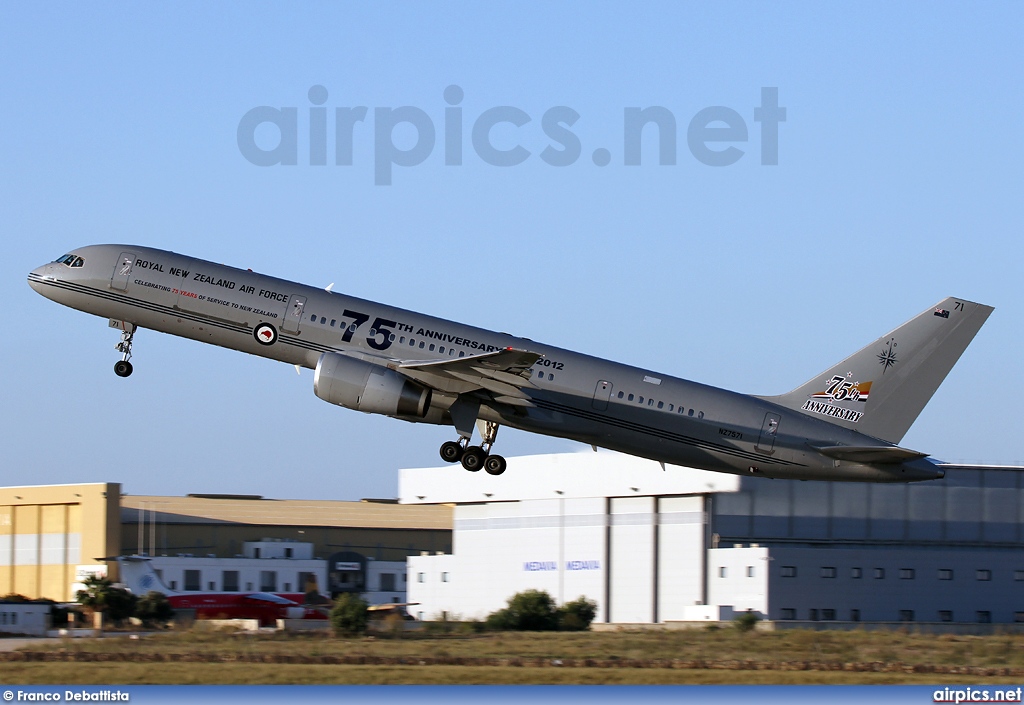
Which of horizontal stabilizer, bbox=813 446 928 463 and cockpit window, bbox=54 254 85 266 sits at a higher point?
cockpit window, bbox=54 254 85 266

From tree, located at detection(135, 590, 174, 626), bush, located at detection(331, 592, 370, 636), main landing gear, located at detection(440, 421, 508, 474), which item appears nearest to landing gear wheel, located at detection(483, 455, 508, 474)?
main landing gear, located at detection(440, 421, 508, 474)

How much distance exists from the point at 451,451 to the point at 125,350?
43.8ft

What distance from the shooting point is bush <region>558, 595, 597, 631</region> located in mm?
81750

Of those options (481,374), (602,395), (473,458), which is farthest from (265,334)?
(602,395)

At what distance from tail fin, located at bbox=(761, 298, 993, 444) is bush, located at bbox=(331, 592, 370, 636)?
87.6 ft

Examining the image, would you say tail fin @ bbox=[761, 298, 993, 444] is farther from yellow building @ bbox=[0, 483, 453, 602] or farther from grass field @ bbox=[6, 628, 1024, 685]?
yellow building @ bbox=[0, 483, 453, 602]

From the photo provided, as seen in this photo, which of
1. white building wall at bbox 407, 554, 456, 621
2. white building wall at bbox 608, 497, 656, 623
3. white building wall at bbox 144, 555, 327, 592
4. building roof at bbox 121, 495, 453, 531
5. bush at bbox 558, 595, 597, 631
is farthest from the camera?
building roof at bbox 121, 495, 453, 531

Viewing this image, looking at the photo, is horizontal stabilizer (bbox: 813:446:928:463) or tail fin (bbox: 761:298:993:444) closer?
horizontal stabilizer (bbox: 813:446:928:463)

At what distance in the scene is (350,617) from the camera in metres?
68.5

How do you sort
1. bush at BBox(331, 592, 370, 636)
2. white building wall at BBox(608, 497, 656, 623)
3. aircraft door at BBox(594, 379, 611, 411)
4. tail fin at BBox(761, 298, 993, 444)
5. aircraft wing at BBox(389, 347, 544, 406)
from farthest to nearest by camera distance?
1. white building wall at BBox(608, 497, 656, 623)
2. bush at BBox(331, 592, 370, 636)
3. tail fin at BBox(761, 298, 993, 444)
4. aircraft door at BBox(594, 379, 611, 411)
5. aircraft wing at BBox(389, 347, 544, 406)

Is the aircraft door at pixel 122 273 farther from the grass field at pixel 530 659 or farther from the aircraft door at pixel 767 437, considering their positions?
the aircraft door at pixel 767 437

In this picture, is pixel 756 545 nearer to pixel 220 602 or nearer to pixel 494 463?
pixel 220 602

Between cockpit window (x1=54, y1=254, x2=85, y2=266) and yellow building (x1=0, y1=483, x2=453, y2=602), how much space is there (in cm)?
4555

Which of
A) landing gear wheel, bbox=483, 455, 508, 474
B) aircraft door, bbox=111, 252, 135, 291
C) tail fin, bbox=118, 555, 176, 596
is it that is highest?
aircraft door, bbox=111, 252, 135, 291
